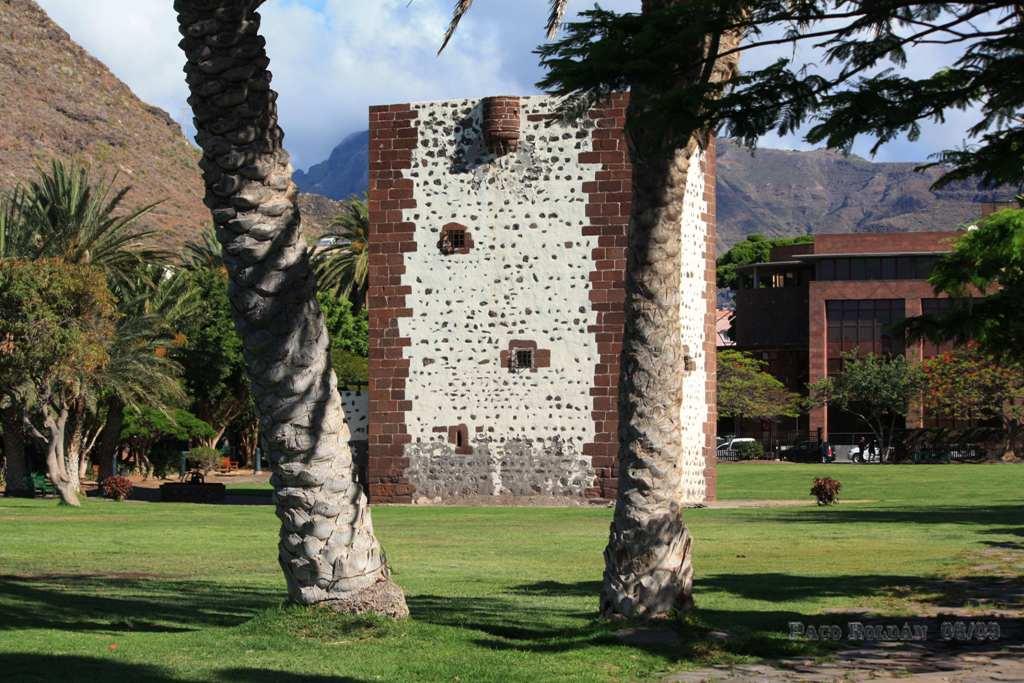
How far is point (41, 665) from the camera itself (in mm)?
9375

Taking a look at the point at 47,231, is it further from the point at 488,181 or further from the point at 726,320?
the point at 726,320

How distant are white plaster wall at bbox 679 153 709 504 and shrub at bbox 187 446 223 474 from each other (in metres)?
25.3

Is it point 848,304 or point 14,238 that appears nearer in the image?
point 14,238

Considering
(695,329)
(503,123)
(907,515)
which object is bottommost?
(907,515)

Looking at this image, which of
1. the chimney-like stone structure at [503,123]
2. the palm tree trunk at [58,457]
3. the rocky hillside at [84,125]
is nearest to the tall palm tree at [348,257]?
the chimney-like stone structure at [503,123]

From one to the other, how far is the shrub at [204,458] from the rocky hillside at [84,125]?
47111mm

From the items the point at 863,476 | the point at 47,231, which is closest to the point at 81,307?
the point at 47,231

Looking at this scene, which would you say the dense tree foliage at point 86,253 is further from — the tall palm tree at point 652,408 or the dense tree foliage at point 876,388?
the dense tree foliage at point 876,388

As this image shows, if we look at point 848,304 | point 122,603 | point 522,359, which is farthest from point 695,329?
point 848,304

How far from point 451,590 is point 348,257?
4999 centimetres

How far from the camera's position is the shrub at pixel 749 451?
251 ft

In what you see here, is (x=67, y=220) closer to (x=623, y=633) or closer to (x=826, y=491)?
(x=826, y=491)

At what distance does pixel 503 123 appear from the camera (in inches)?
1200

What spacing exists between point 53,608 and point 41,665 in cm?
350
